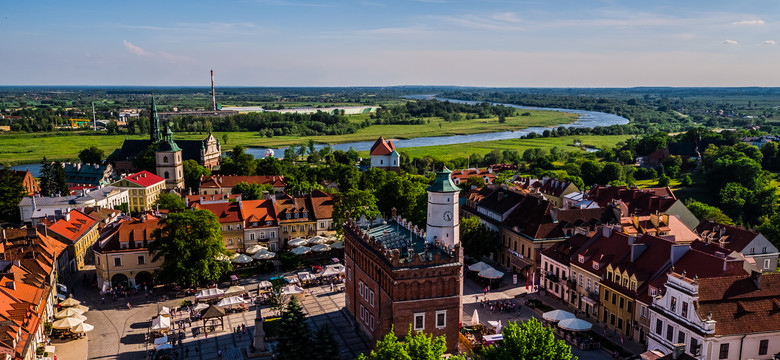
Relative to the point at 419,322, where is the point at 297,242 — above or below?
below

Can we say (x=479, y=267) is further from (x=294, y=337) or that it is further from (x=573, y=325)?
(x=294, y=337)

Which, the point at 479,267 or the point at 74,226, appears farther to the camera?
the point at 74,226

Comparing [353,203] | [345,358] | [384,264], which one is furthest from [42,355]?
[353,203]

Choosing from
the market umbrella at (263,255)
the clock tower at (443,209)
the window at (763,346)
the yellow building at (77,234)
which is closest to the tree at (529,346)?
the window at (763,346)

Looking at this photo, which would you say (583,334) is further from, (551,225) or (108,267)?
(108,267)

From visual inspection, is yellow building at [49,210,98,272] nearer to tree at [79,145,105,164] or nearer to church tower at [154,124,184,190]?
church tower at [154,124,184,190]

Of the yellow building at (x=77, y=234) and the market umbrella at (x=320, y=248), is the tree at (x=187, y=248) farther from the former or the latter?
the yellow building at (x=77, y=234)

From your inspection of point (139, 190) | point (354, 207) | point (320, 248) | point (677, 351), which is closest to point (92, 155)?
point (139, 190)

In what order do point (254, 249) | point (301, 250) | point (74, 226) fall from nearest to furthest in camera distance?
point (301, 250) < point (254, 249) < point (74, 226)

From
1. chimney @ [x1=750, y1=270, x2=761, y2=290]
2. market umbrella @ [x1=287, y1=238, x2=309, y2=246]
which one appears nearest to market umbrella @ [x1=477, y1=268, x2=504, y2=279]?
market umbrella @ [x1=287, y1=238, x2=309, y2=246]
